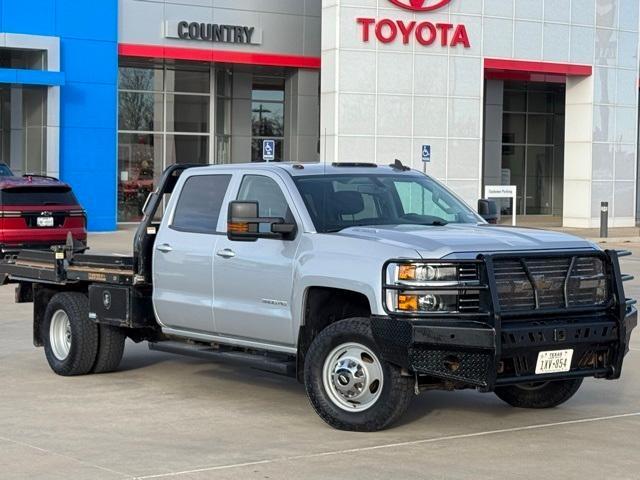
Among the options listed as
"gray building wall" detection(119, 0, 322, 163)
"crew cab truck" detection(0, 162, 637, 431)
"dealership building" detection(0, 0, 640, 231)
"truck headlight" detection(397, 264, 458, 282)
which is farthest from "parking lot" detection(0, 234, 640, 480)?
"gray building wall" detection(119, 0, 322, 163)

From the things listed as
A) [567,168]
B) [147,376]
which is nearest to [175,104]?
[567,168]

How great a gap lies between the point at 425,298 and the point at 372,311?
1.32 ft

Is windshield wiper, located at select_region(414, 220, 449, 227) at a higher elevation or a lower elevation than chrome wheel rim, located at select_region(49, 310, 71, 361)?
higher

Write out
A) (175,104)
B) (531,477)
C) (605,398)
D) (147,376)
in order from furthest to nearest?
(175,104) → (147,376) → (605,398) → (531,477)

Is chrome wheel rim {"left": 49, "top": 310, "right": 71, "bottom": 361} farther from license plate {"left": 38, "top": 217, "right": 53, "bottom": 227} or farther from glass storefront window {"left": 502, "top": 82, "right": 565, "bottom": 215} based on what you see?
glass storefront window {"left": 502, "top": 82, "right": 565, "bottom": 215}

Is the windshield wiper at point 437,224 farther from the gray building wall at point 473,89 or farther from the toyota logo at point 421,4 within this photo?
the toyota logo at point 421,4

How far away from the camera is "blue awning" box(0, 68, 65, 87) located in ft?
113

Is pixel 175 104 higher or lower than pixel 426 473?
higher

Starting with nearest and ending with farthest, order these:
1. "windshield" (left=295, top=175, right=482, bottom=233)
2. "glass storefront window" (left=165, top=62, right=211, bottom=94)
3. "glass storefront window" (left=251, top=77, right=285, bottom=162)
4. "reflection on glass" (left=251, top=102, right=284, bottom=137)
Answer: "windshield" (left=295, top=175, right=482, bottom=233), "glass storefront window" (left=165, top=62, right=211, bottom=94), "glass storefront window" (left=251, top=77, right=285, bottom=162), "reflection on glass" (left=251, top=102, right=284, bottom=137)

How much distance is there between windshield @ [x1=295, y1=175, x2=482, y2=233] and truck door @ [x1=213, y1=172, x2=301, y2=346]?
0.75ft

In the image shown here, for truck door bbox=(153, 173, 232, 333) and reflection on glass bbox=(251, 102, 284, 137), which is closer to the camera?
truck door bbox=(153, 173, 232, 333)

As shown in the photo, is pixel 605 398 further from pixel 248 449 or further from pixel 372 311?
pixel 248 449

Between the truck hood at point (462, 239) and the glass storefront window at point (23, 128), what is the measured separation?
1134 inches

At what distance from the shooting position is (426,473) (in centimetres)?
736
